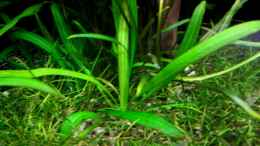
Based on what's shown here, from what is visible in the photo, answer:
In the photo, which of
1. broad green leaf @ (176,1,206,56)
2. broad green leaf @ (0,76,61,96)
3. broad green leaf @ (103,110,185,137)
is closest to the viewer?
broad green leaf @ (103,110,185,137)

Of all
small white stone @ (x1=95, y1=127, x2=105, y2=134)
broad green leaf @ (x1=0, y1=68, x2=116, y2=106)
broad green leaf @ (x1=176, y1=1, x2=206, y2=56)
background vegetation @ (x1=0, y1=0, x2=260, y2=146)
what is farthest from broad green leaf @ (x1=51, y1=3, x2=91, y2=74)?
broad green leaf @ (x1=176, y1=1, x2=206, y2=56)

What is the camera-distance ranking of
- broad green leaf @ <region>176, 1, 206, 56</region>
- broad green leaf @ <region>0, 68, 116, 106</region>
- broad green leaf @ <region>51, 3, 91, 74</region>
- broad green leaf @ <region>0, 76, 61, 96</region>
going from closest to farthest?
broad green leaf @ <region>0, 76, 61, 96</region> < broad green leaf @ <region>0, 68, 116, 106</region> < broad green leaf @ <region>176, 1, 206, 56</region> < broad green leaf @ <region>51, 3, 91, 74</region>

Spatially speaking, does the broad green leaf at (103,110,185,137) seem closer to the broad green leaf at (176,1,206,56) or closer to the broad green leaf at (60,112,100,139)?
the broad green leaf at (60,112,100,139)

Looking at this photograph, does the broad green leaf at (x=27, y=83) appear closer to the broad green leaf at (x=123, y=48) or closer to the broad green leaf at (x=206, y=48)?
the broad green leaf at (x=123, y=48)

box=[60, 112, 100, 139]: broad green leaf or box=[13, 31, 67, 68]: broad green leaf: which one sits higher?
box=[13, 31, 67, 68]: broad green leaf

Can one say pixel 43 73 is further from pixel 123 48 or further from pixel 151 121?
pixel 151 121

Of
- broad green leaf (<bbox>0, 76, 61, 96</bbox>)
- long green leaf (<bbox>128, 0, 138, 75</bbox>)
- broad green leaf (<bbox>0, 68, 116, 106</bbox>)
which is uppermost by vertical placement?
long green leaf (<bbox>128, 0, 138, 75</bbox>)

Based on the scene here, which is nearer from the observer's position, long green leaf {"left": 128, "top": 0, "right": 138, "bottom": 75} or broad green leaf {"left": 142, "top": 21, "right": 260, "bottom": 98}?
broad green leaf {"left": 142, "top": 21, "right": 260, "bottom": 98}
